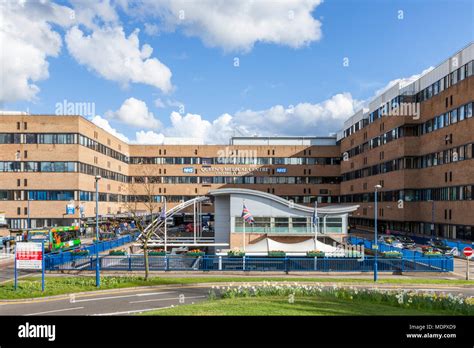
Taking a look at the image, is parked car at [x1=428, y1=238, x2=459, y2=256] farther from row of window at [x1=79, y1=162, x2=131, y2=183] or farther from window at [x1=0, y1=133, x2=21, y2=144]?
window at [x1=0, y1=133, x2=21, y2=144]

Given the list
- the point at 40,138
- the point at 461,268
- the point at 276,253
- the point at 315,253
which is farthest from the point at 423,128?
the point at 40,138

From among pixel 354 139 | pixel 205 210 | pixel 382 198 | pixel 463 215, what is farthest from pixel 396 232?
pixel 205 210

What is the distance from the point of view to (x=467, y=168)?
1780 inches

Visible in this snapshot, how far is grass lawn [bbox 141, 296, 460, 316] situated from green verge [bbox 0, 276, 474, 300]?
10.3 m

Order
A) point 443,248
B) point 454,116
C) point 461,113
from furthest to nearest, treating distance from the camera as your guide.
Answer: point 454,116
point 461,113
point 443,248

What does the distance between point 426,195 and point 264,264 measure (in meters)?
39.3

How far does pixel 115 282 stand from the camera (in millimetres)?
22406

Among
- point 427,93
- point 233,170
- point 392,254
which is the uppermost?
point 427,93

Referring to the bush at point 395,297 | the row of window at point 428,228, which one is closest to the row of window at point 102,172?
the bush at point 395,297

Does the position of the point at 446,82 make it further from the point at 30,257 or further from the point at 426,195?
the point at 30,257

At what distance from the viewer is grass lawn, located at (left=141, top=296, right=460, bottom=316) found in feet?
36.1

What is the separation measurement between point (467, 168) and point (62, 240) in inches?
2043

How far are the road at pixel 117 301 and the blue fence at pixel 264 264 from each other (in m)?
4.84
